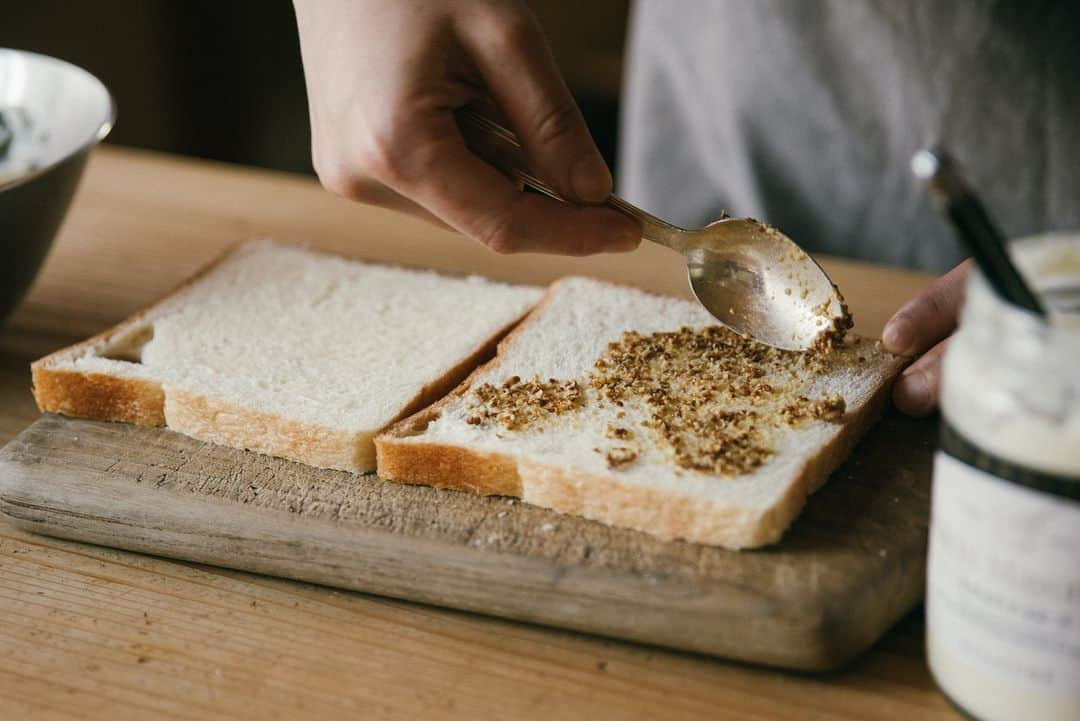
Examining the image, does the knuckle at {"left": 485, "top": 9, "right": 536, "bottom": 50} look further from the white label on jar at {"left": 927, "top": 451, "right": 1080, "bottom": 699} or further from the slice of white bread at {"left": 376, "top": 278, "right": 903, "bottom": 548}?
the white label on jar at {"left": 927, "top": 451, "right": 1080, "bottom": 699}

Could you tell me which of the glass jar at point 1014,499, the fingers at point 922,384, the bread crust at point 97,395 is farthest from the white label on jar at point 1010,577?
the bread crust at point 97,395

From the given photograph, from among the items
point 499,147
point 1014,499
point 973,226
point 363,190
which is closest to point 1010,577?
point 1014,499

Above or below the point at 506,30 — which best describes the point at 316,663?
below

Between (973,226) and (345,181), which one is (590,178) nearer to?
(345,181)

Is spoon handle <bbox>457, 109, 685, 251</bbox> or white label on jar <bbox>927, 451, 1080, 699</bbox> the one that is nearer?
white label on jar <bbox>927, 451, 1080, 699</bbox>

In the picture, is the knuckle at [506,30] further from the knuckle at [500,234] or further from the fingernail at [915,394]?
the fingernail at [915,394]

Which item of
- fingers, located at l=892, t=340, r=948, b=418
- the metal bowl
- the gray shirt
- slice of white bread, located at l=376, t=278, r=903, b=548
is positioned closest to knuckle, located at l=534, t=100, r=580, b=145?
slice of white bread, located at l=376, t=278, r=903, b=548

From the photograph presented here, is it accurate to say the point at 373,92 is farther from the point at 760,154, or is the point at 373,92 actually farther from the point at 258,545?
the point at 760,154
